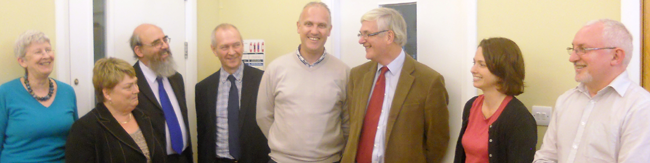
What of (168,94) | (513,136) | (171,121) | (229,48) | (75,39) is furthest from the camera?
(229,48)

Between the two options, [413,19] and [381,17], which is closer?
[381,17]

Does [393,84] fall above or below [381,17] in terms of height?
below

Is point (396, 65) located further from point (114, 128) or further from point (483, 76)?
point (114, 128)

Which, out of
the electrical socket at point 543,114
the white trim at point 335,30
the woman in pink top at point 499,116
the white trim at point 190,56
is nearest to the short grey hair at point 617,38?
the woman in pink top at point 499,116

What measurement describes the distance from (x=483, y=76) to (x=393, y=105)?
43 centimetres

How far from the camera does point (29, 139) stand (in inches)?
79.4

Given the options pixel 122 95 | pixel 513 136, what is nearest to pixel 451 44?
pixel 513 136

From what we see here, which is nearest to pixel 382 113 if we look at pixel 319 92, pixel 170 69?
pixel 319 92

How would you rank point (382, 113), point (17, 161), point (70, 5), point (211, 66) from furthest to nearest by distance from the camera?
point (211, 66) → point (70, 5) → point (382, 113) → point (17, 161)

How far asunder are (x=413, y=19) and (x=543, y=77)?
2.79 ft

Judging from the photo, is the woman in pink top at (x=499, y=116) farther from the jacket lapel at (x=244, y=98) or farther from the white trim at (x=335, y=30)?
the jacket lapel at (x=244, y=98)

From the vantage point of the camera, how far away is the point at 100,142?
6.84ft

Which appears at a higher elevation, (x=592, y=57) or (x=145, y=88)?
(x=592, y=57)

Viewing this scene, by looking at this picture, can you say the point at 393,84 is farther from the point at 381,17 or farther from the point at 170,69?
the point at 170,69
